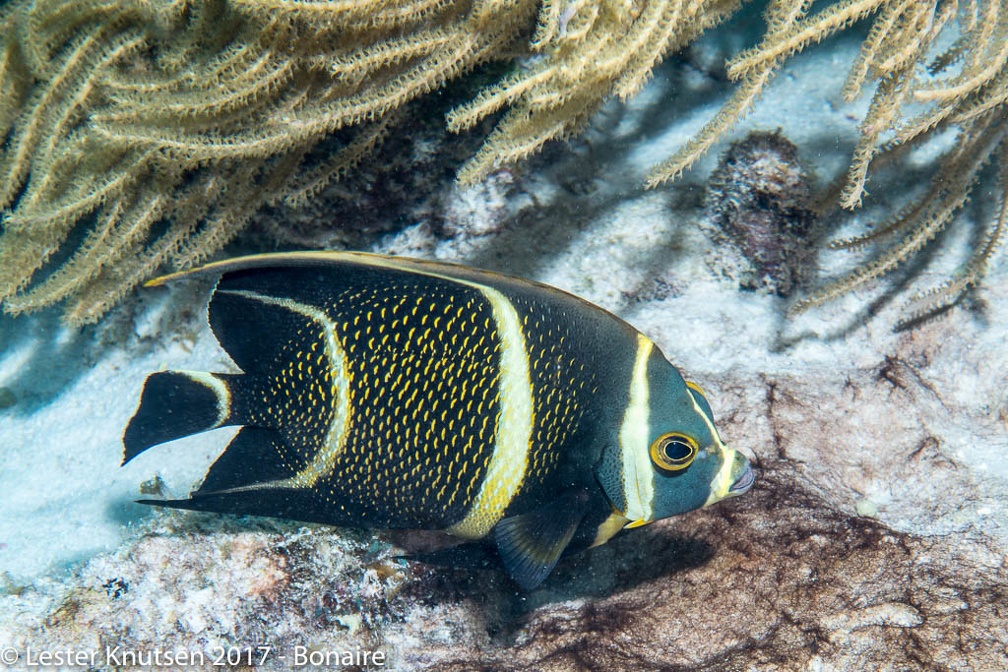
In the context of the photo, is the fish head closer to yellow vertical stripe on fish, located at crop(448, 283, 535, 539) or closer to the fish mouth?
the fish mouth

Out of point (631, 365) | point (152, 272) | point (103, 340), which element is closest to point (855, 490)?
point (631, 365)

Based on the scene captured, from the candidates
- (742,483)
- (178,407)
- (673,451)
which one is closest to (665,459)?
(673,451)

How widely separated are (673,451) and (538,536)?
0.41 meters

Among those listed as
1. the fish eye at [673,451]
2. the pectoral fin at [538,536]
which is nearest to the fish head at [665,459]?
the fish eye at [673,451]

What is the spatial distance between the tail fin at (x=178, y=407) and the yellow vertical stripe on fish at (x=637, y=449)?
1085 mm

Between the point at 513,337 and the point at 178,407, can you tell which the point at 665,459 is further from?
the point at 178,407

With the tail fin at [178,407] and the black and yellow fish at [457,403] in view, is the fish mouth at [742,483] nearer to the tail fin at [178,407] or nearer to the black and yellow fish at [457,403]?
the black and yellow fish at [457,403]

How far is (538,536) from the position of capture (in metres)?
1.64

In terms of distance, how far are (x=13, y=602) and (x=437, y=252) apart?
2.05 metres

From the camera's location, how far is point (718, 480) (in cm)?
161

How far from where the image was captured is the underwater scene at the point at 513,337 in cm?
166

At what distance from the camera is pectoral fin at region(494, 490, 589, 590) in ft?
5.30

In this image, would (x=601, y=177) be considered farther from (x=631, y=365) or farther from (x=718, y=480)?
(x=718, y=480)

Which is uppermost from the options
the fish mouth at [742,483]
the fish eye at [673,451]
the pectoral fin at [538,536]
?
the fish eye at [673,451]
